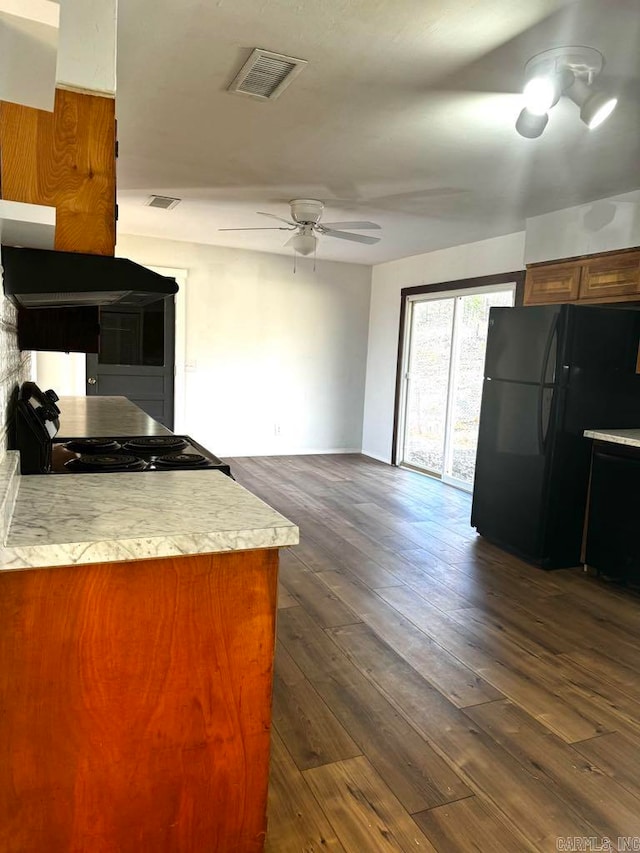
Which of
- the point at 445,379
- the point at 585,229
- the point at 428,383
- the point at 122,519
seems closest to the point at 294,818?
the point at 122,519

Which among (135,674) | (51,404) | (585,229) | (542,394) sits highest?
(585,229)

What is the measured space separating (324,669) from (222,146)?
110 inches

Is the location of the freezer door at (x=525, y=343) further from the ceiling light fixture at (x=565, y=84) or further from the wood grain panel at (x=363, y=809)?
the wood grain panel at (x=363, y=809)

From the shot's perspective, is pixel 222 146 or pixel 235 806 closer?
pixel 235 806

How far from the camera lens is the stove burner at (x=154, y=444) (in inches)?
86.7

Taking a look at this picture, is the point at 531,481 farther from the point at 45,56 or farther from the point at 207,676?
the point at 45,56

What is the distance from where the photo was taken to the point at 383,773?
1.80m

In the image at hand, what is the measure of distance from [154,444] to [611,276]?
3254 millimetres

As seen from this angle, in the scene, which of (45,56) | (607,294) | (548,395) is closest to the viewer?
(45,56)

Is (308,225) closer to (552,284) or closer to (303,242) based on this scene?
(303,242)

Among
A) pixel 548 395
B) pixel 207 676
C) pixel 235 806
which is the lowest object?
pixel 235 806

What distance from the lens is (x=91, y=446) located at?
84.0 inches

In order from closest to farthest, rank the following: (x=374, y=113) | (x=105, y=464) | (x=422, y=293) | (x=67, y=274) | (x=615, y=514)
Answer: (x=67, y=274) → (x=105, y=464) → (x=374, y=113) → (x=615, y=514) → (x=422, y=293)

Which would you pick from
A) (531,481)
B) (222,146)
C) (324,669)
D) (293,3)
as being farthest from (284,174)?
(324,669)
